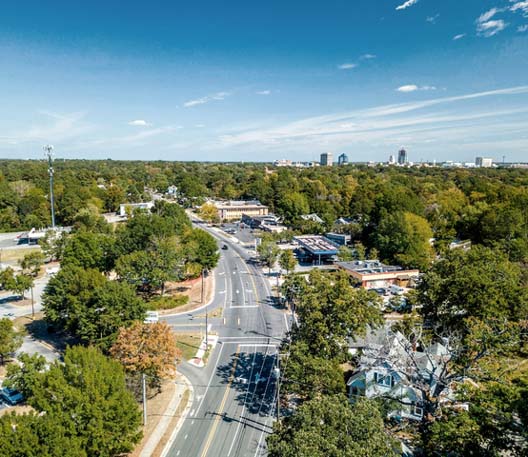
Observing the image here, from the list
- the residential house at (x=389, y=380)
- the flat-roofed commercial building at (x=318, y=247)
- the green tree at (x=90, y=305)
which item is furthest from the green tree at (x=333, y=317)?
the flat-roofed commercial building at (x=318, y=247)

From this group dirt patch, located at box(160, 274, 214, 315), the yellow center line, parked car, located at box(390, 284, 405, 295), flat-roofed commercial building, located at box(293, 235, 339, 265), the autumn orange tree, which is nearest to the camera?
the yellow center line

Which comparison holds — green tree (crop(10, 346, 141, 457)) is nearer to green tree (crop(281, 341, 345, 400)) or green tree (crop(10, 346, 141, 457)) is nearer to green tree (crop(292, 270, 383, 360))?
green tree (crop(281, 341, 345, 400))

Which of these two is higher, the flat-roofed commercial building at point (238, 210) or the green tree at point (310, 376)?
the flat-roofed commercial building at point (238, 210)

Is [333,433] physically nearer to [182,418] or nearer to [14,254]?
[182,418]

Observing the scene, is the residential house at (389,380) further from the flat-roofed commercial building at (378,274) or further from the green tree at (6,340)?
the green tree at (6,340)

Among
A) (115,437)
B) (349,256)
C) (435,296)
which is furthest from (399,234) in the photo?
(115,437)

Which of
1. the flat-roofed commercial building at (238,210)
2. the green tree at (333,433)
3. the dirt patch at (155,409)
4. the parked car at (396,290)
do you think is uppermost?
the flat-roofed commercial building at (238,210)

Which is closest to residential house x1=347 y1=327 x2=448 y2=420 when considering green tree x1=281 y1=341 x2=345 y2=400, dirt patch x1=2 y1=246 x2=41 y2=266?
green tree x1=281 y1=341 x2=345 y2=400
